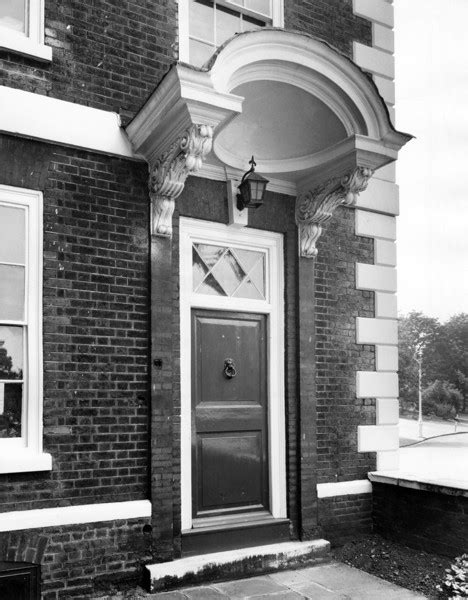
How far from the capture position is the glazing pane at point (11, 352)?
16.9 ft

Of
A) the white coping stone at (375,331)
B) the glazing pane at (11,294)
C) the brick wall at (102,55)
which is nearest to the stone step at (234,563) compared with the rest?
the white coping stone at (375,331)

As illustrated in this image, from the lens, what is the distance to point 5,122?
204 inches

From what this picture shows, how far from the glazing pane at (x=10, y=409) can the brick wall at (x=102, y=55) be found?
98.6 inches

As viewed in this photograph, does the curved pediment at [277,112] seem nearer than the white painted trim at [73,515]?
No

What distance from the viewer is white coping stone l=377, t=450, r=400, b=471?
7.18 meters

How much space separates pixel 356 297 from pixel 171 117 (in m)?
3.13

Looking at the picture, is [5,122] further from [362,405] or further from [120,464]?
[362,405]

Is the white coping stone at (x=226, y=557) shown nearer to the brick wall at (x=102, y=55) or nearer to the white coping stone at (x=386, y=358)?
the white coping stone at (x=386, y=358)

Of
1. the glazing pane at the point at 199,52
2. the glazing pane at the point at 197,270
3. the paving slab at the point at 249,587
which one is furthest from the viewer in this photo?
the glazing pane at the point at 199,52

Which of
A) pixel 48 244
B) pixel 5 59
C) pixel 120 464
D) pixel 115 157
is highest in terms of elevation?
pixel 5 59

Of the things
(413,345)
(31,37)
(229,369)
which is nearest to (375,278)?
(229,369)

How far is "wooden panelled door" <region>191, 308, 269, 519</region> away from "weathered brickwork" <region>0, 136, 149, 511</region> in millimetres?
660

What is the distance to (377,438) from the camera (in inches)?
282

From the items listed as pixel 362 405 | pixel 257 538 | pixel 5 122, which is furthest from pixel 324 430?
pixel 5 122
